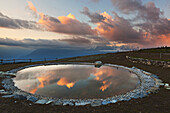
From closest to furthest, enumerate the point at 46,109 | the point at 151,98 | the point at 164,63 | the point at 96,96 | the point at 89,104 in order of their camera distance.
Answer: the point at 46,109
the point at 89,104
the point at 151,98
the point at 96,96
the point at 164,63

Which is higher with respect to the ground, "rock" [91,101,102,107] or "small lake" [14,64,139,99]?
"rock" [91,101,102,107]

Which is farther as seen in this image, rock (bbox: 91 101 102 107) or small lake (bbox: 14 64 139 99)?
small lake (bbox: 14 64 139 99)

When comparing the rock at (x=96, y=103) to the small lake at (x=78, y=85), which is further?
the small lake at (x=78, y=85)

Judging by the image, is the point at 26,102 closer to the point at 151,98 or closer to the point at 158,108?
the point at 158,108

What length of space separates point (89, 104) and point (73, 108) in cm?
110

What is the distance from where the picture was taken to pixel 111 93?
7.89 metres

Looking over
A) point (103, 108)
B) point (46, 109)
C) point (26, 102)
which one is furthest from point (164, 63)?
point (26, 102)

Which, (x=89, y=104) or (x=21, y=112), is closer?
(x=21, y=112)

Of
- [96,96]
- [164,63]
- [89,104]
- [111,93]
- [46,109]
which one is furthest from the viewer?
[164,63]

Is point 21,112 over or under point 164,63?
under

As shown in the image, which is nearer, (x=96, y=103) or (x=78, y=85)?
(x=96, y=103)

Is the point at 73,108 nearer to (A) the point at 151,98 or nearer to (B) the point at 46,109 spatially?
(B) the point at 46,109

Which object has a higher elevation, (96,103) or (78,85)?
(96,103)

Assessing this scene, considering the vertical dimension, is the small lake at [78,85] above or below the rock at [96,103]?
below
